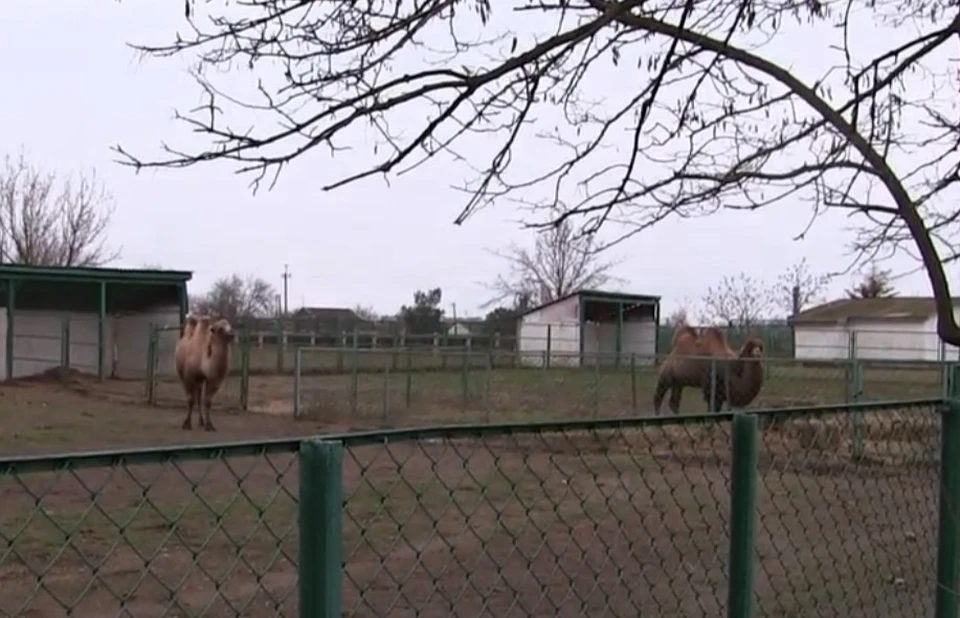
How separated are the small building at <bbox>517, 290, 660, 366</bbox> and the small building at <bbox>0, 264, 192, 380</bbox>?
1285 cm

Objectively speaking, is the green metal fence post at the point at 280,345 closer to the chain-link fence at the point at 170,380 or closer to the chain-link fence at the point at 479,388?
the chain-link fence at the point at 479,388

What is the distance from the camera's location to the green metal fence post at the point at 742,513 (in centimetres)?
305

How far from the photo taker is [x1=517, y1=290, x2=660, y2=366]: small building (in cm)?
4049

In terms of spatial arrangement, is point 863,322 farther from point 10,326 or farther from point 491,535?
point 491,535

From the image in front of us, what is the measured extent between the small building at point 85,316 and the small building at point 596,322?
12.9 metres

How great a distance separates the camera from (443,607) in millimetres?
6766

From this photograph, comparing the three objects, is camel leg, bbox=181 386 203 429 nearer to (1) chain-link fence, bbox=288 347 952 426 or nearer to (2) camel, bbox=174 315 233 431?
(2) camel, bbox=174 315 233 431

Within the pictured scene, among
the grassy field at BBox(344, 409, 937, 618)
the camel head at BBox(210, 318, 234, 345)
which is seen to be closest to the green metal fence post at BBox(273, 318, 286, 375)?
the camel head at BBox(210, 318, 234, 345)

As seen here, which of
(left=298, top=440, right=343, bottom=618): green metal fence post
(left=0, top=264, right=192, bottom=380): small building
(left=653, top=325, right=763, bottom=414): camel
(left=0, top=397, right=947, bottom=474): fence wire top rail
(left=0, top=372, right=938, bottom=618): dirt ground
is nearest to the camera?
(left=0, top=397, right=947, bottom=474): fence wire top rail

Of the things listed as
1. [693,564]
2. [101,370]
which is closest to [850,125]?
[693,564]

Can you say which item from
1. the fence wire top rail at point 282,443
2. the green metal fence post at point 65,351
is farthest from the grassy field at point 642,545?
the green metal fence post at point 65,351

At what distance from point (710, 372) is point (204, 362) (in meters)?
8.56

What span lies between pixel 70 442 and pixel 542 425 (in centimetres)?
1431

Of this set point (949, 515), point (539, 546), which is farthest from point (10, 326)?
point (949, 515)
